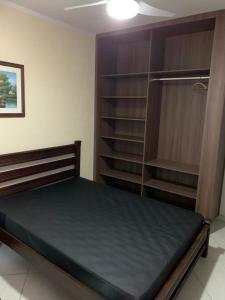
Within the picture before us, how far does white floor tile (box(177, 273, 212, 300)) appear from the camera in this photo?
1940 mm

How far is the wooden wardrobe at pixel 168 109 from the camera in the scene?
267cm

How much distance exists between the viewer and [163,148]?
3.45 m

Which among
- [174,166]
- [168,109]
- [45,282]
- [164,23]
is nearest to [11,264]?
[45,282]

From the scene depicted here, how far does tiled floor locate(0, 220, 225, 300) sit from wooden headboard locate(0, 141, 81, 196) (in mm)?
693

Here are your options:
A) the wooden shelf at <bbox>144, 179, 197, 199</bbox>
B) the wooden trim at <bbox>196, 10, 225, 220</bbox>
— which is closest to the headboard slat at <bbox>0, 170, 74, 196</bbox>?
the wooden shelf at <bbox>144, 179, 197, 199</bbox>

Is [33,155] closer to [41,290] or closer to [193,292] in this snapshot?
[41,290]

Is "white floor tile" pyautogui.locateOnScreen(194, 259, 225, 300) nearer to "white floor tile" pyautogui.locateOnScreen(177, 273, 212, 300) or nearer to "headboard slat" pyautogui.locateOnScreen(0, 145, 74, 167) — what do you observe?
"white floor tile" pyautogui.locateOnScreen(177, 273, 212, 300)

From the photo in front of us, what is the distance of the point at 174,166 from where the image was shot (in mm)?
3072

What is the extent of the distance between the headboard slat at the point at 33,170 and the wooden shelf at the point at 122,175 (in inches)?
25.4

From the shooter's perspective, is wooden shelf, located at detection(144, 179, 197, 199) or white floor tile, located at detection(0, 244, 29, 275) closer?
A: white floor tile, located at detection(0, 244, 29, 275)

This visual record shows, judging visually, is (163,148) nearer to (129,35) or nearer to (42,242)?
(129,35)

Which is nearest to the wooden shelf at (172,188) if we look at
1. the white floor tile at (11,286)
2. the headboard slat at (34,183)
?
the headboard slat at (34,183)

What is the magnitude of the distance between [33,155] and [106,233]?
4.44 feet

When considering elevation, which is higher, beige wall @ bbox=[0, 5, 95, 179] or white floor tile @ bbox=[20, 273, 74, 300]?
beige wall @ bbox=[0, 5, 95, 179]
